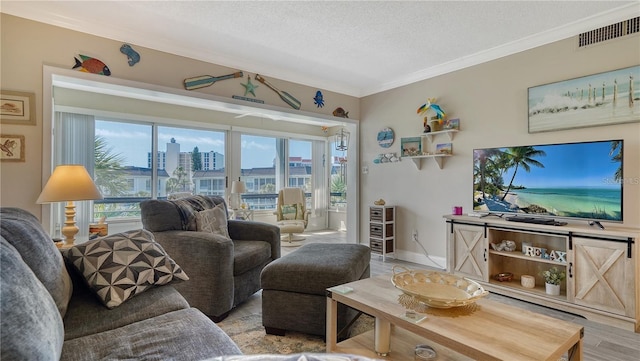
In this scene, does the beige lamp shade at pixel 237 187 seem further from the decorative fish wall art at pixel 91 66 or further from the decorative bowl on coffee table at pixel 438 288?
the decorative bowl on coffee table at pixel 438 288

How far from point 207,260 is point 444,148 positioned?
2808mm

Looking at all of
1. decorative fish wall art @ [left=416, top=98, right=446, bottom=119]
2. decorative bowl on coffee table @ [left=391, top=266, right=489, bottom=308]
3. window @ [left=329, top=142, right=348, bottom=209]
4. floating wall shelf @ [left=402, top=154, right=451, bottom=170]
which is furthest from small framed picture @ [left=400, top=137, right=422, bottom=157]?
window @ [left=329, top=142, right=348, bottom=209]

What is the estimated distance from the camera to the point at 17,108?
8.08ft

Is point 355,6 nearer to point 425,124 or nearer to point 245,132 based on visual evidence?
point 425,124

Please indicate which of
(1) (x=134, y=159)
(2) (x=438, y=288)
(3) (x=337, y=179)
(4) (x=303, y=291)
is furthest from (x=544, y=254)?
(1) (x=134, y=159)

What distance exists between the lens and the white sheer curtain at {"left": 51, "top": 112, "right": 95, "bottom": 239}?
13.7 ft

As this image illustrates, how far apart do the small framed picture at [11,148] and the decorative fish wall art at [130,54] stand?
1070mm

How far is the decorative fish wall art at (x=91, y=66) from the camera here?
270 cm

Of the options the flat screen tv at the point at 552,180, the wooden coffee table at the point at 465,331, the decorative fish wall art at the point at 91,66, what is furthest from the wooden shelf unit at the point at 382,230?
the decorative fish wall art at the point at 91,66

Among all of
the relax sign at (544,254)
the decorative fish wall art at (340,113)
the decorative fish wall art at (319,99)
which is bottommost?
the relax sign at (544,254)

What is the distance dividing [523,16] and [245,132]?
4559 millimetres

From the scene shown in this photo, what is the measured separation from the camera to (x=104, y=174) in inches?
183

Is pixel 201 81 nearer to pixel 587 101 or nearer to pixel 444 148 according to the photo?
pixel 444 148

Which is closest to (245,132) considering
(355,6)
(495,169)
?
(355,6)
